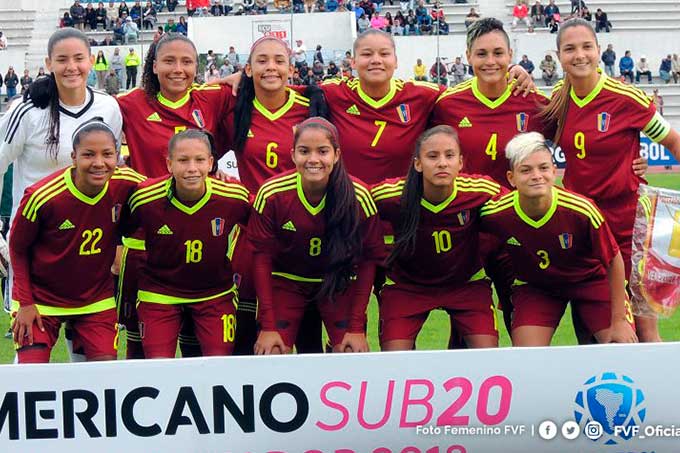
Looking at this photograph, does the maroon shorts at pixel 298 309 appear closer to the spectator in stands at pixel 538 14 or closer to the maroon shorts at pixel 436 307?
the maroon shorts at pixel 436 307

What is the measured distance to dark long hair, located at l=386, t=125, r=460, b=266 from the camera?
5.29 meters

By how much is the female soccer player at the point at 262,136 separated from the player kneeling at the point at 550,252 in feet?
3.65

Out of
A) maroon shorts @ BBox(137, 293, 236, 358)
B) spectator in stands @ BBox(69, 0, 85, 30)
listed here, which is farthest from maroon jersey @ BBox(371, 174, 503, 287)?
spectator in stands @ BBox(69, 0, 85, 30)

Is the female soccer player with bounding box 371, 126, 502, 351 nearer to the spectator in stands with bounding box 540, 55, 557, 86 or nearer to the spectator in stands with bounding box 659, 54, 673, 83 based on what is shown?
the spectator in stands with bounding box 540, 55, 557, 86

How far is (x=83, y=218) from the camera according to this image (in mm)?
5227

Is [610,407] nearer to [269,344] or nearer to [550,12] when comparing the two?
[269,344]

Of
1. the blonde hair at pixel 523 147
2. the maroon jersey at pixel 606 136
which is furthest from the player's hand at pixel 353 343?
the maroon jersey at pixel 606 136

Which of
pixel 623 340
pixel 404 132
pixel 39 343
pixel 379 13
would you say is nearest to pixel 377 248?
pixel 404 132

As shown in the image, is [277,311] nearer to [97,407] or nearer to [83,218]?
[83,218]

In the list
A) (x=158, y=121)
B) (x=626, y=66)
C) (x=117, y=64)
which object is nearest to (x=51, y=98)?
(x=158, y=121)

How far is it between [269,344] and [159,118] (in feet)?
4.76

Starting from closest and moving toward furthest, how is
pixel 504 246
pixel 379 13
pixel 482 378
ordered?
1. pixel 482 378
2. pixel 504 246
3. pixel 379 13

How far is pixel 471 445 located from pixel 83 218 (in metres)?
2.21

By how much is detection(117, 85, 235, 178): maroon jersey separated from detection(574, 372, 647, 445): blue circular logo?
265 centimetres
